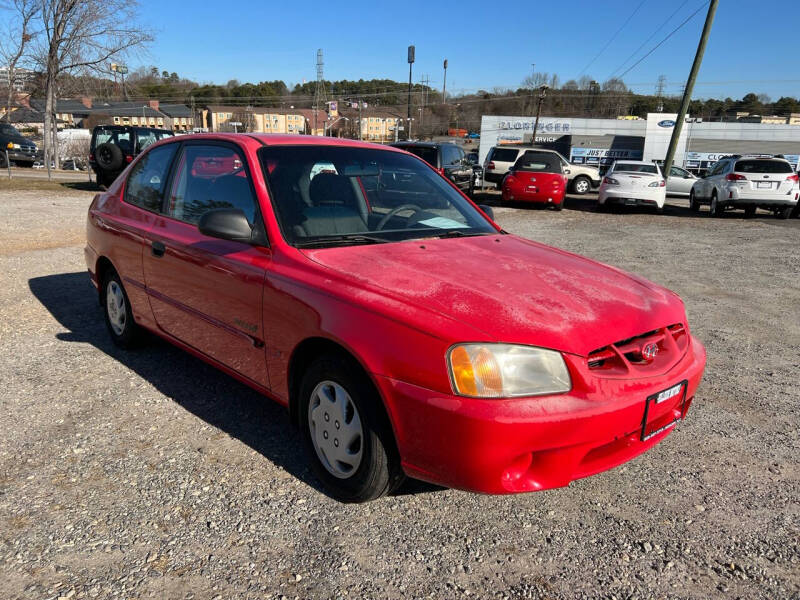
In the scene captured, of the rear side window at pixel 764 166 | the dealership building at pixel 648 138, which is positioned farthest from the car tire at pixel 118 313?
the dealership building at pixel 648 138

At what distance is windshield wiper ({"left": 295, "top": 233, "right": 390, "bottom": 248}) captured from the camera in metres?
2.98

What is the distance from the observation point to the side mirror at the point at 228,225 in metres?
2.96

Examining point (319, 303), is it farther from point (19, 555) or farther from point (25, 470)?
point (25, 470)

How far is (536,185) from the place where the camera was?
16.5 m

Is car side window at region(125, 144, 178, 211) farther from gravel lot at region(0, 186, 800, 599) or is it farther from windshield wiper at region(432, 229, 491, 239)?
windshield wiper at region(432, 229, 491, 239)

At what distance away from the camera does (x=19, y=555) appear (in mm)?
2311

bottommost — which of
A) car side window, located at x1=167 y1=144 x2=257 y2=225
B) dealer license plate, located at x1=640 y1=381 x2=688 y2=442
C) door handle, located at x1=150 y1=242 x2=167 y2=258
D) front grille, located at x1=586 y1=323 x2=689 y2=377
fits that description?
dealer license plate, located at x1=640 y1=381 x2=688 y2=442

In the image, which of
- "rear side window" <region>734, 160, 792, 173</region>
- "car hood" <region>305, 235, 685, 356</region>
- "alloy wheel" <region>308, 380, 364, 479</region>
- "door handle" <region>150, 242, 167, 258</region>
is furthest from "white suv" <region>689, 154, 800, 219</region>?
"alloy wheel" <region>308, 380, 364, 479</region>

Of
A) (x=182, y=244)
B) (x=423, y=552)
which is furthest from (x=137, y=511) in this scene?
(x=182, y=244)

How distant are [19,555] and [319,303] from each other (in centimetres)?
149

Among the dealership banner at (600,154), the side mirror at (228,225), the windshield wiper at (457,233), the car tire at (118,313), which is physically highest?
the dealership banner at (600,154)

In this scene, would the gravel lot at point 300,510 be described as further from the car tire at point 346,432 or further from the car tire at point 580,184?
the car tire at point 580,184

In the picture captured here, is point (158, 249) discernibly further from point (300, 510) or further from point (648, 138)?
point (648, 138)

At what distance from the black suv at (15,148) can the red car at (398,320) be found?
2798 cm
